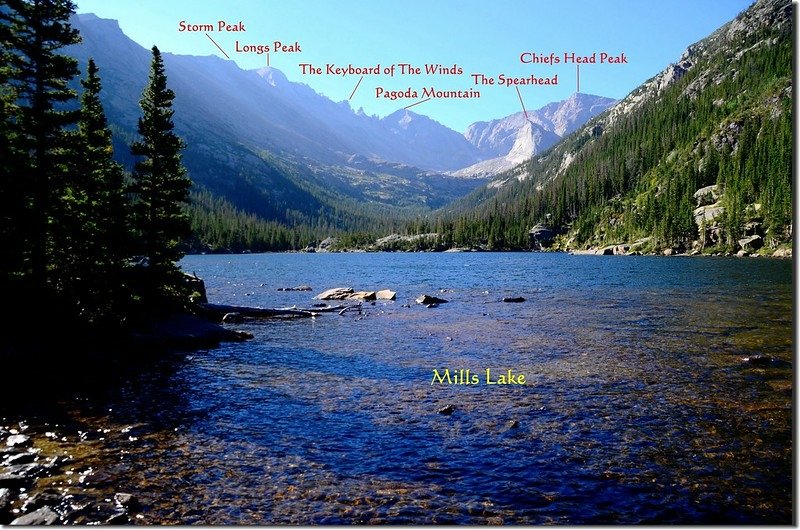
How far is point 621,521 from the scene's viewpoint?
10.1 metres

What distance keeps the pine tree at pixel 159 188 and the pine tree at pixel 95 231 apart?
6.92 ft

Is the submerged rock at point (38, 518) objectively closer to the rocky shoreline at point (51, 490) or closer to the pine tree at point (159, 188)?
the rocky shoreline at point (51, 490)

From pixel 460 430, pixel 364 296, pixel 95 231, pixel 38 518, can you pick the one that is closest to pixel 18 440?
pixel 38 518

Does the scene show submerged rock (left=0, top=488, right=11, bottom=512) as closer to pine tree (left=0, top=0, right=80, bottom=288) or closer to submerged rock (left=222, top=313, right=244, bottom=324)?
pine tree (left=0, top=0, right=80, bottom=288)

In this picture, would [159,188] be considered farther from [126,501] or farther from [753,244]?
[753,244]

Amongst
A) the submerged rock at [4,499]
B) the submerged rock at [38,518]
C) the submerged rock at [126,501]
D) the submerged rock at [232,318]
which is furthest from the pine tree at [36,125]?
the submerged rock at [126,501]

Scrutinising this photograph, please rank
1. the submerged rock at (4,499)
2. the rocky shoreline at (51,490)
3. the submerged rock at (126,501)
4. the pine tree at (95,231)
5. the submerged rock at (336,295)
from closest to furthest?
→ the rocky shoreline at (51,490), the submerged rock at (4,499), the submerged rock at (126,501), the pine tree at (95,231), the submerged rock at (336,295)

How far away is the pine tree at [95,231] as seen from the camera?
92.4 ft

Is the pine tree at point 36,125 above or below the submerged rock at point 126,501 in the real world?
above

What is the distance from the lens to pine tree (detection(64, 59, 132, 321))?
2817 cm

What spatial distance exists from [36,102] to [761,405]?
35.6 meters

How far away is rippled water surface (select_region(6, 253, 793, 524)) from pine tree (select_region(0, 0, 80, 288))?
9.98 metres

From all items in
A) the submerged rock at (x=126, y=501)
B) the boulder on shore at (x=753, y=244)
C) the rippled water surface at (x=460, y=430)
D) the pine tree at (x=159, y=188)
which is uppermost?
the pine tree at (x=159, y=188)

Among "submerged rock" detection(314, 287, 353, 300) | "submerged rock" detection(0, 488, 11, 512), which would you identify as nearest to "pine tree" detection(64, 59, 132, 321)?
"submerged rock" detection(0, 488, 11, 512)
